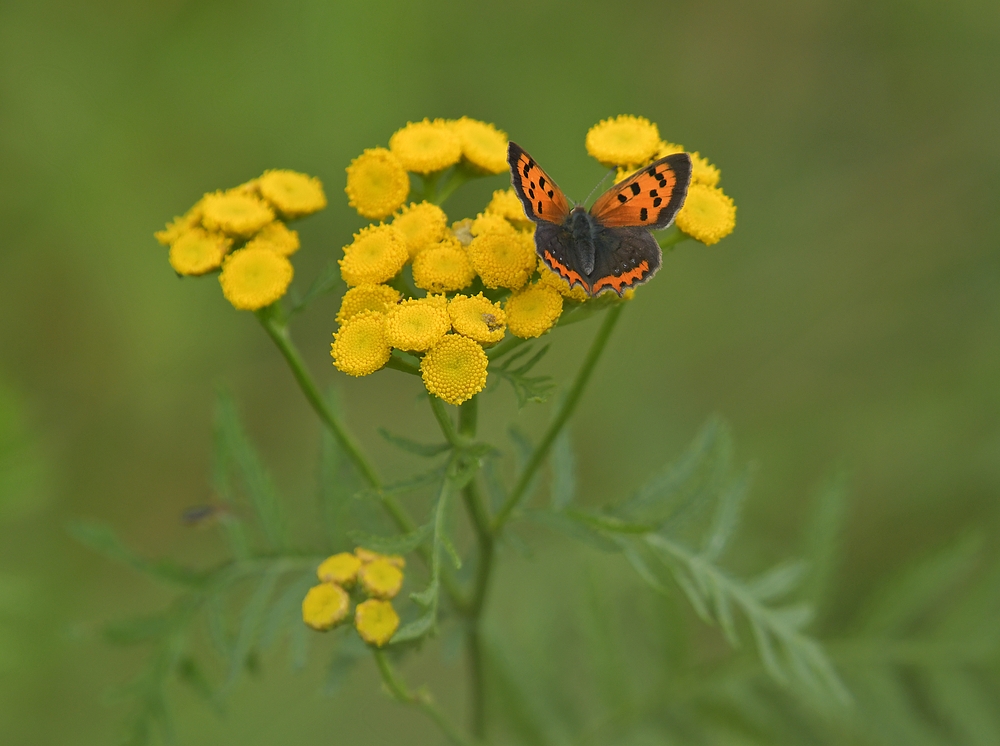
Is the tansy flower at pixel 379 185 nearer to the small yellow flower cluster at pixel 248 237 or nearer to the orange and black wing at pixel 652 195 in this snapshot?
the small yellow flower cluster at pixel 248 237

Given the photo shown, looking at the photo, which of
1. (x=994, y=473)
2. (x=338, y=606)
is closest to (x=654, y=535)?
(x=338, y=606)

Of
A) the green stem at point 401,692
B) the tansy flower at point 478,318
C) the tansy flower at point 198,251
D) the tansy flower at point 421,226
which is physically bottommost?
the green stem at point 401,692

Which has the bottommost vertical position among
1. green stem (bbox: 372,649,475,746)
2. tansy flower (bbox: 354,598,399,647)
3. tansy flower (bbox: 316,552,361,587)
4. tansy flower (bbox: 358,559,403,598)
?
green stem (bbox: 372,649,475,746)

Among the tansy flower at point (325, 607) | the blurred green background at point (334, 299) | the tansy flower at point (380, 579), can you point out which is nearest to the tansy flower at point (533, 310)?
the tansy flower at point (380, 579)

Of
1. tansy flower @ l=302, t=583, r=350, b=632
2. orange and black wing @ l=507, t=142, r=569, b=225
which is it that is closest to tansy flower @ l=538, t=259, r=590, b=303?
orange and black wing @ l=507, t=142, r=569, b=225

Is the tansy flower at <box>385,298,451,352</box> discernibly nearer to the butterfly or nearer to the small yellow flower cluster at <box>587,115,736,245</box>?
the butterfly

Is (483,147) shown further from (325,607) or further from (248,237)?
(325,607)

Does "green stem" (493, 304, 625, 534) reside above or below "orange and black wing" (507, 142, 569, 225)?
below
